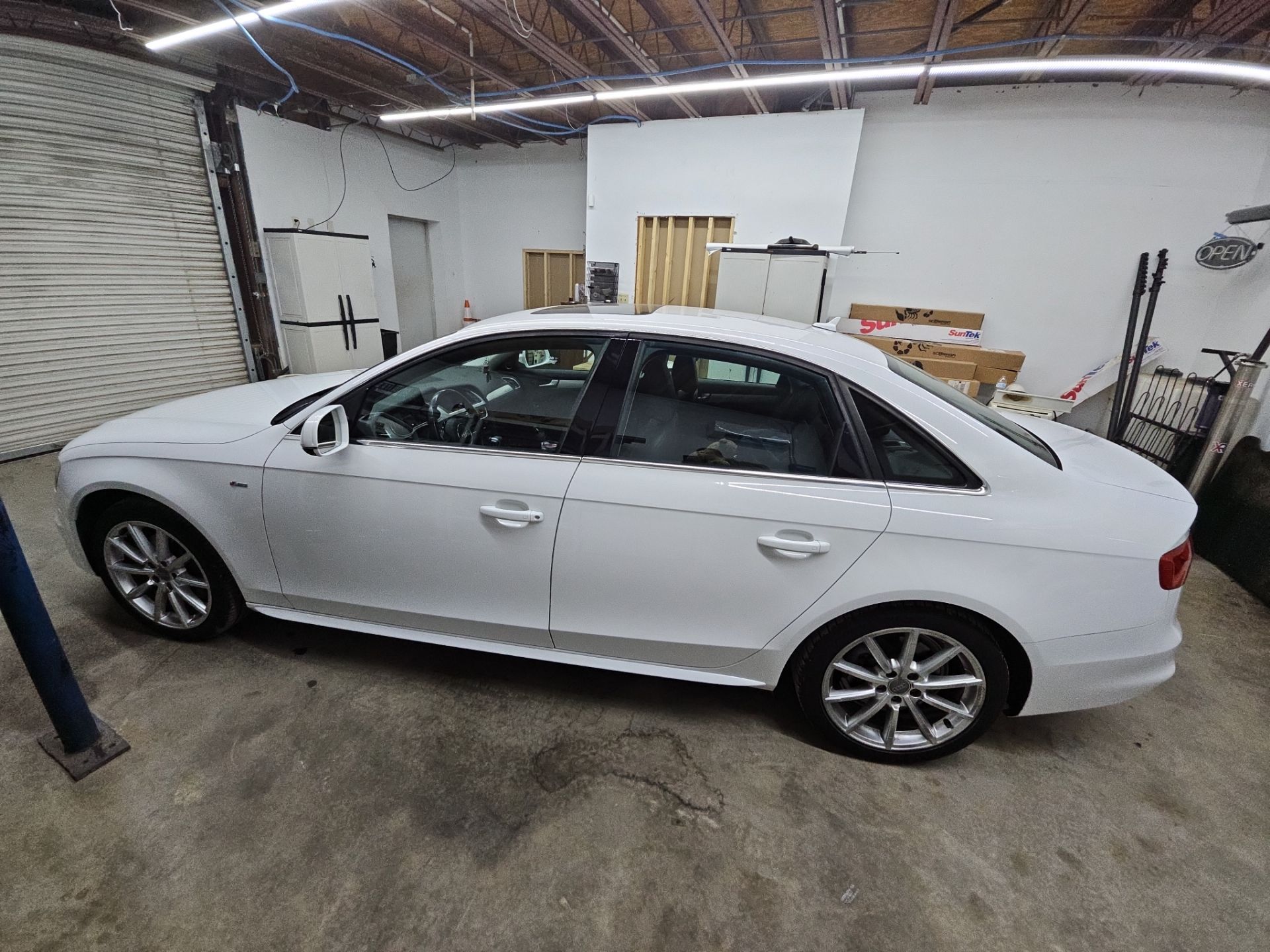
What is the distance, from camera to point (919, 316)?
18.2 feet

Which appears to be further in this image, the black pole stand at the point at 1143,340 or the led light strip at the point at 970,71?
the black pole stand at the point at 1143,340

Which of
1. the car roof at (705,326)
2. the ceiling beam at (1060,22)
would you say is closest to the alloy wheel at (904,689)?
the car roof at (705,326)

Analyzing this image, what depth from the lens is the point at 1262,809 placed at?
67.0 inches

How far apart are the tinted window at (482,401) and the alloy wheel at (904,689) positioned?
3.99 ft

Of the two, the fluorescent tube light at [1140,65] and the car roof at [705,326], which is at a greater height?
the fluorescent tube light at [1140,65]

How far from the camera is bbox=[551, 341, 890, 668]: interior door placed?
1527 millimetres

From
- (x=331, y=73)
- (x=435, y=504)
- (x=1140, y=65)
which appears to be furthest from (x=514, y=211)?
(x=435, y=504)

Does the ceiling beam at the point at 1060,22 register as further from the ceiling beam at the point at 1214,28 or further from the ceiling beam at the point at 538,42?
the ceiling beam at the point at 538,42

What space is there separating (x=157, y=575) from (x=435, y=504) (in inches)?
53.7

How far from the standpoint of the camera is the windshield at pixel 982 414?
163 cm

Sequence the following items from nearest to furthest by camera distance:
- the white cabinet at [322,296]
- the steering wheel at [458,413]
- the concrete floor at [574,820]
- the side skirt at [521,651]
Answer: the concrete floor at [574,820]
the side skirt at [521,651]
the steering wheel at [458,413]
the white cabinet at [322,296]

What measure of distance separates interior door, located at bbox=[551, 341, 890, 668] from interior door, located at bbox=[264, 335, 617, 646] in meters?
0.14

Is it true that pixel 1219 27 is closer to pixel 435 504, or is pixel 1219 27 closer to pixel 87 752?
pixel 435 504

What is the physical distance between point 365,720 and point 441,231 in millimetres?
7964
